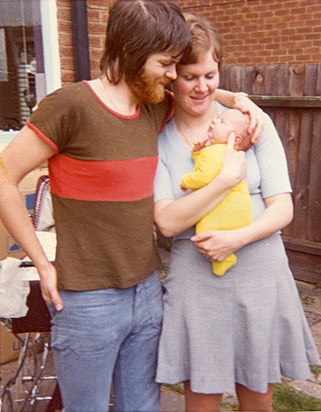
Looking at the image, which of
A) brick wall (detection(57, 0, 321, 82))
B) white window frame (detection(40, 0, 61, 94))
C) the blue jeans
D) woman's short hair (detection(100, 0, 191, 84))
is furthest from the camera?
brick wall (detection(57, 0, 321, 82))

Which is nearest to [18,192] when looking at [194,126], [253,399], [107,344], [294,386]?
[107,344]

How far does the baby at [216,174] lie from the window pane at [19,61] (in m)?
2.29

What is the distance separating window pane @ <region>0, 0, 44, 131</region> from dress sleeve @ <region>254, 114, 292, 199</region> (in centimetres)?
233

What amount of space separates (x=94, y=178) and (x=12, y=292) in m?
0.86

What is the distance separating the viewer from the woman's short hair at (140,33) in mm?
1660

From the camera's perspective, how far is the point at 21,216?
1.72 meters

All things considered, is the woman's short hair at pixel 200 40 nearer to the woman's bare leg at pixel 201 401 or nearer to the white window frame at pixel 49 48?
the woman's bare leg at pixel 201 401

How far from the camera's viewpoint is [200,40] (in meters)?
1.83

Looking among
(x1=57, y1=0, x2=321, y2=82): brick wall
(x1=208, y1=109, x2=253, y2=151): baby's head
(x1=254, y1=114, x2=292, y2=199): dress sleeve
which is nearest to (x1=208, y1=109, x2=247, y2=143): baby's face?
(x1=208, y1=109, x2=253, y2=151): baby's head

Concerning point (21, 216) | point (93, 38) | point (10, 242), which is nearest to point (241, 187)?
point (21, 216)

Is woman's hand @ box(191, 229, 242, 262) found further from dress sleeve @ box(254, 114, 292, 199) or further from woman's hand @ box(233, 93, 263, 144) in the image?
woman's hand @ box(233, 93, 263, 144)

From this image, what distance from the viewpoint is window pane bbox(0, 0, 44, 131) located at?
3820mm

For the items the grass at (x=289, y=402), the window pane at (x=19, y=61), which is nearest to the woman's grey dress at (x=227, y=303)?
the grass at (x=289, y=402)

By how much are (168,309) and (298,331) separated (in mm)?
460
